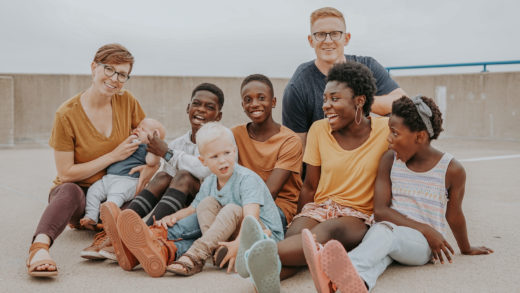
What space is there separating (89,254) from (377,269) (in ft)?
5.19

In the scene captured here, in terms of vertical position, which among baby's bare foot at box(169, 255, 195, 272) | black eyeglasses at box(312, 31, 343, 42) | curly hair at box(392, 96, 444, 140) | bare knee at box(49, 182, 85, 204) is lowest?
baby's bare foot at box(169, 255, 195, 272)

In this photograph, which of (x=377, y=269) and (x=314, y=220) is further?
(x=314, y=220)

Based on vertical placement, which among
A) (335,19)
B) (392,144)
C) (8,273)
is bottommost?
(8,273)

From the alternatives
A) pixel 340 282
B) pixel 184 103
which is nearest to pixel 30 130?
pixel 184 103

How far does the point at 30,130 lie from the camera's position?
1008 centimetres

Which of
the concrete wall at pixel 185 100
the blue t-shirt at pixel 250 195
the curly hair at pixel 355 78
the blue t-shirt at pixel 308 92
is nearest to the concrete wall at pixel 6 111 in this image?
the concrete wall at pixel 185 100

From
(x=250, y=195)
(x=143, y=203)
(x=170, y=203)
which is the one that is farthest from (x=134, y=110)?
(x=250, y=195)

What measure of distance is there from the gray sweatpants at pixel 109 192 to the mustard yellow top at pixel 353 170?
126 cm

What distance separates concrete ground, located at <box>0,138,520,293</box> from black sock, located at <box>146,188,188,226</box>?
15.6 inches

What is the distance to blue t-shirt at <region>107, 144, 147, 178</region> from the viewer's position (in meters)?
3.31

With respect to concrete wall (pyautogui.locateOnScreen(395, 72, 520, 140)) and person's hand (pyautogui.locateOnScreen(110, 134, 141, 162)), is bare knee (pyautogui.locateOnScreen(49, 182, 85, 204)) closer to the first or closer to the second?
person's hand (pyautogui.locateOnScreen(110, 134, 141, 162))

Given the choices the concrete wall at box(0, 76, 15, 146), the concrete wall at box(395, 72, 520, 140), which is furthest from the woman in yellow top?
the concrete wall at box(395, 72, 520, 140)

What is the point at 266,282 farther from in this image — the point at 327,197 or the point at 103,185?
the point at 103,185

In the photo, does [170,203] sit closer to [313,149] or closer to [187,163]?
[187,163]
